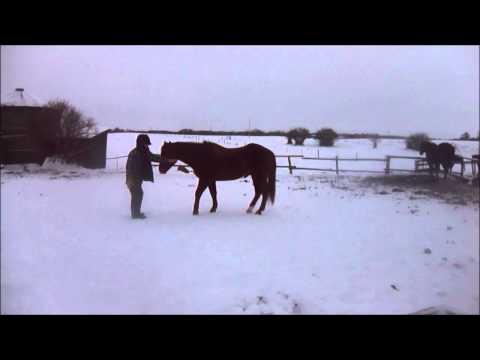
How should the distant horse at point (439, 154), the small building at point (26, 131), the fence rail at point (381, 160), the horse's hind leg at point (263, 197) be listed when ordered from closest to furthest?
the fence rail at point (381, 160), the distant horse at point (439, 154), the small building at point (26, 131), the horse's hind leg at point (263, 197)

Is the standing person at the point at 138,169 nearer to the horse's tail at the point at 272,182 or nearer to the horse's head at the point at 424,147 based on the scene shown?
the horse's tail at the point at 272,182

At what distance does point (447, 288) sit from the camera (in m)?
2.49

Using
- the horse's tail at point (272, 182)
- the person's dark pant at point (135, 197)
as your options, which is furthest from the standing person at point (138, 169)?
the horse's tail at point (272, 182)

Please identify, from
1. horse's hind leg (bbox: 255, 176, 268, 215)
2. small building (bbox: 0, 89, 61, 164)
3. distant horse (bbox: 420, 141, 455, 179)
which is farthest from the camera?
horse's hind leg (bbox: 255, 176, 268, 215)

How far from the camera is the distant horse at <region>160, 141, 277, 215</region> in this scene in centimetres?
371

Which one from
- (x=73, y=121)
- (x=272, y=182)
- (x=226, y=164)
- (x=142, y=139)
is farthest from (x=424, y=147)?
(x=73, y=121)

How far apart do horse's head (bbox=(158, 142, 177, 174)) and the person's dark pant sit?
1.15 ft

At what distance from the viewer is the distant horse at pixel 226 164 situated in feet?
12.2

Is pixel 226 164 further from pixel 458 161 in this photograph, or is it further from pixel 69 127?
pixel 458 161

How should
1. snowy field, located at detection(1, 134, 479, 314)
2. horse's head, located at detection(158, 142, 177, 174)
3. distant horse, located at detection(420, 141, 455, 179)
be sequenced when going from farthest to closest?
horse's head, located at detection(158, 142, 177, 174), distant horse, located at detection(420, 141, 455, 179), snowy field, located at detection(1, 134, 479, 314)

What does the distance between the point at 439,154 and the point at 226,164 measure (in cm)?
275

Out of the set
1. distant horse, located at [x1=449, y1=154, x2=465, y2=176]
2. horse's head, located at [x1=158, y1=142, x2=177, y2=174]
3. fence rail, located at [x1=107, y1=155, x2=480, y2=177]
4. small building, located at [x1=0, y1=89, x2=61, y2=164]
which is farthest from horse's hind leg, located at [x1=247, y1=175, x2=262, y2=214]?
small building, located at [x1=0, y1=89, x2=61, y2=164]

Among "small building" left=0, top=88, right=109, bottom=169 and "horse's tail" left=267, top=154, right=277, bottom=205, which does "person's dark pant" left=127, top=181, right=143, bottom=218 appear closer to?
"small building" left=0, top=88, right=109, bottom=169
